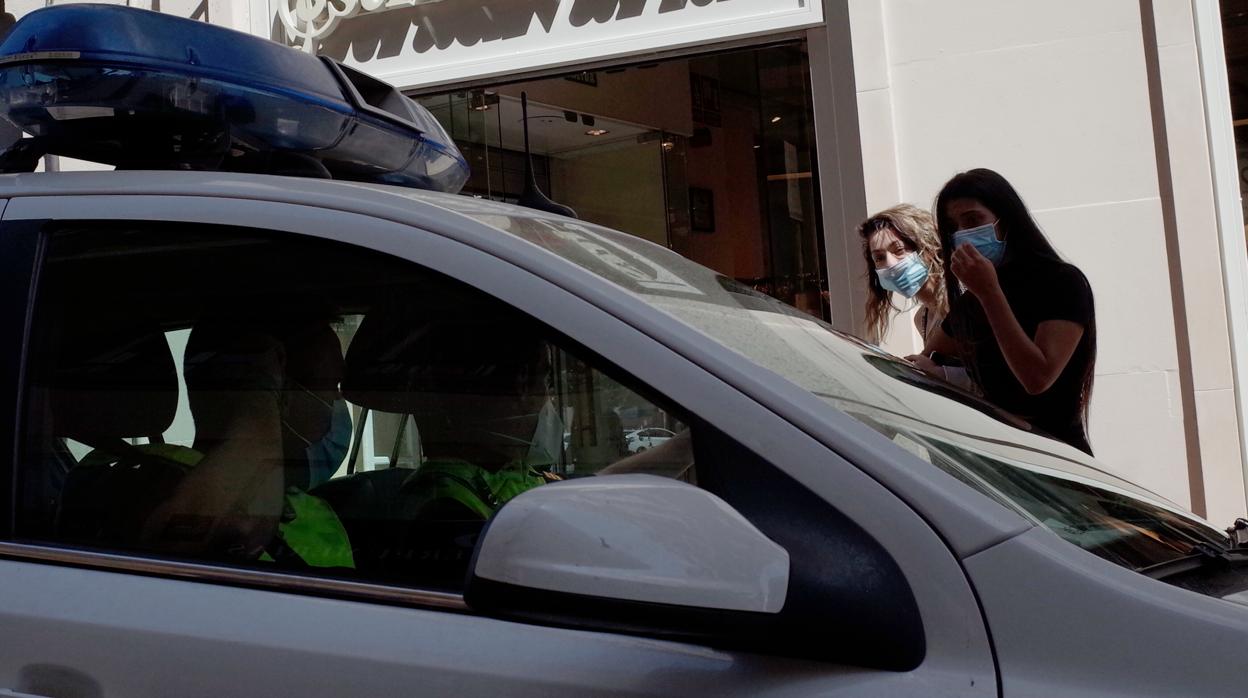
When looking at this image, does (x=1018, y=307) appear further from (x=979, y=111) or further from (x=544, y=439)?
(x=979, y=111)

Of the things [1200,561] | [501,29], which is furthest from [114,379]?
[501,29]

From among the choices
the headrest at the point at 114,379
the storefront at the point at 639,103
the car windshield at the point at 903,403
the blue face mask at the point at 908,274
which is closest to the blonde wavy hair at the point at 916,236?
the blue face mask at the point at 908,274

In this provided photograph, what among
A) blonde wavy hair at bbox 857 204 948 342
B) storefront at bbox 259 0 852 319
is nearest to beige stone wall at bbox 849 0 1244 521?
storefront at bbox 259 0 852 319

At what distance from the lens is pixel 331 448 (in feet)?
5.20

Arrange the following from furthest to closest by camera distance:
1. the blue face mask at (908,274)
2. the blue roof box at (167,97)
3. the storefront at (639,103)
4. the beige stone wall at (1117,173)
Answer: the storefront at (639,103) → the beige stone wall at (1117,173) → the blue face mask at (908,274) → the blue roof box at (167,97)

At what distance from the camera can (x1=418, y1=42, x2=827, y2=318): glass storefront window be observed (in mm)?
6945

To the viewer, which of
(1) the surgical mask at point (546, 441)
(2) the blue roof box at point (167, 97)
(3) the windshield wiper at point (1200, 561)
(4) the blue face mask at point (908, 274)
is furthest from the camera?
(4) the blue face mask at point (908, 274)

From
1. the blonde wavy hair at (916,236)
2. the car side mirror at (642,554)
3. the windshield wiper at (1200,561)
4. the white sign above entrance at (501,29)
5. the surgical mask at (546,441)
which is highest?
the white sign above entrance at (501,29)

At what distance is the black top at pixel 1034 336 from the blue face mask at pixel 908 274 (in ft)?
2.57

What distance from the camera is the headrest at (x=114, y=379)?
1660 millimetres

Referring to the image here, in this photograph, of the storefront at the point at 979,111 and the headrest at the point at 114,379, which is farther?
the storefront at the point at 979,111

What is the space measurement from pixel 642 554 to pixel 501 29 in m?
6.06

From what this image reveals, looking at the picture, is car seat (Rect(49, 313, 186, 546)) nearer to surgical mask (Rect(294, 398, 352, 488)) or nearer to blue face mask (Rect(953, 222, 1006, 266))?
surgical mask (Rect(294, 398, 352, 488))

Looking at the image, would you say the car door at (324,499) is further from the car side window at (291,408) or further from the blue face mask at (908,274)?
the blue face mask at (908,274)
